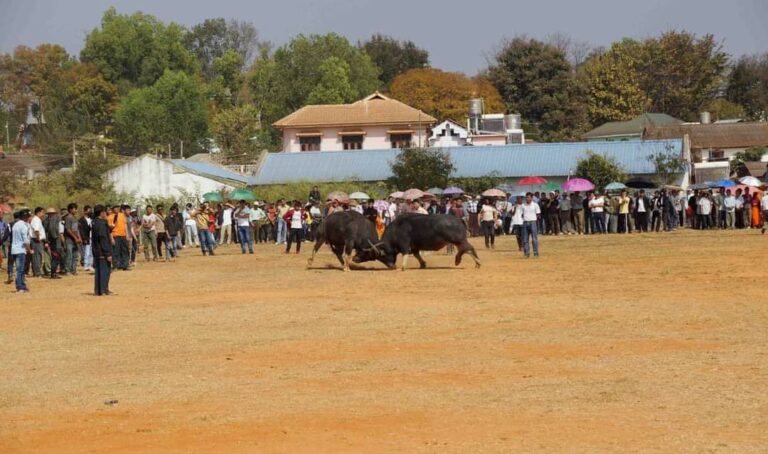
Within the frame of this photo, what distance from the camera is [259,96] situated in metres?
119

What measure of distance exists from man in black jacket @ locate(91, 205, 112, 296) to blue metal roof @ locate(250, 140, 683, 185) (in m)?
41.4

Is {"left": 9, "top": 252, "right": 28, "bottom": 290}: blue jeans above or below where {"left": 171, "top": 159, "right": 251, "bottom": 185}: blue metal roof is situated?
below

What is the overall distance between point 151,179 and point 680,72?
5281cm

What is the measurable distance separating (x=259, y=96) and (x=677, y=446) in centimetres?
11005

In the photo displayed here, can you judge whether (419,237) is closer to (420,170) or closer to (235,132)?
(420,170)

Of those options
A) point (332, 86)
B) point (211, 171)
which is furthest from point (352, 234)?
point (332, 86)

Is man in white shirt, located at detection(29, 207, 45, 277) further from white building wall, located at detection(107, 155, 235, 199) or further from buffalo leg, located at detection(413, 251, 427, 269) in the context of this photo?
white building wall, located at detection(107, 155, 235, 199)

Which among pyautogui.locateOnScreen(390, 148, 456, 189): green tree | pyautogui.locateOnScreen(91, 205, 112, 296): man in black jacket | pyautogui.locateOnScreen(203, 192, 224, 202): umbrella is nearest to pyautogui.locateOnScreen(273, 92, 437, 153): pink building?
pyautogui.locateOnScreen(390, 148, 456, 189): green tree

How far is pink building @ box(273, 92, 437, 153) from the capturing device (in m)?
91.3

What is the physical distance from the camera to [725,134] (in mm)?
92938

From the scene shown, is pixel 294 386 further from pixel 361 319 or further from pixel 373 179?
pixel 373 179

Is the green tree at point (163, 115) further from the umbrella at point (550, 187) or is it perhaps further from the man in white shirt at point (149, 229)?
the man in white shirt at point (149, 229)

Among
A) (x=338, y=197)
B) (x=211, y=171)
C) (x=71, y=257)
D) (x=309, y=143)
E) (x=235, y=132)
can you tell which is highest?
(x=235, y=132)

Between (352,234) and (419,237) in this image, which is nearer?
(419,237)
